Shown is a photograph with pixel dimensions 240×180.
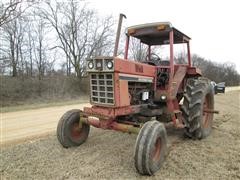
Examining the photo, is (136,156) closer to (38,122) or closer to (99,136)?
(99,136)

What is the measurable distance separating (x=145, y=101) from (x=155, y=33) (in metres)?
1.57

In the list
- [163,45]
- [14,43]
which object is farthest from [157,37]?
[14,43]

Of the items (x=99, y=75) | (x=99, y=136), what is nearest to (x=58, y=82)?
(x=99, y=136)

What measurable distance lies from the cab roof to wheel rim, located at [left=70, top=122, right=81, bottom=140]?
2.42 metres

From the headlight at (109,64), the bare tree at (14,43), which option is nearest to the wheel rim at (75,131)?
the headlight at (109,64)

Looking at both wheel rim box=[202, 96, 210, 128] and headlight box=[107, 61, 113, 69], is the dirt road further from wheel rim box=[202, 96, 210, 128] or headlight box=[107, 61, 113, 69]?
headlight box=[107, 61, 113, 69]

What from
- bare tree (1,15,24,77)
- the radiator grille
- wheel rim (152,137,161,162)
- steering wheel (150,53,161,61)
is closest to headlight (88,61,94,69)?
the radiator grille

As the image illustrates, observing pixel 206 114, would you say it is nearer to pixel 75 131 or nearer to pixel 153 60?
Answer: pixel 153 60

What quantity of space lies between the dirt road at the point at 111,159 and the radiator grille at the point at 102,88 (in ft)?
3.51

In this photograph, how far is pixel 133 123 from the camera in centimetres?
560

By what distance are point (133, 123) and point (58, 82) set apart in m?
20.5

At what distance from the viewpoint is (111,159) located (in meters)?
5.38

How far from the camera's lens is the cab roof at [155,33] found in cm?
628

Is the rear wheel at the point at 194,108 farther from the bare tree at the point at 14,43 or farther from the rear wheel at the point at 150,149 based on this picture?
the bare tree at the point at 14,43
